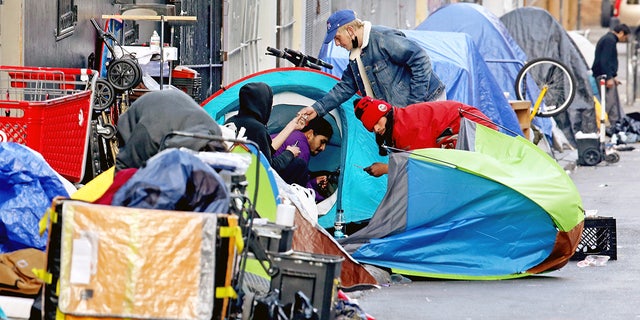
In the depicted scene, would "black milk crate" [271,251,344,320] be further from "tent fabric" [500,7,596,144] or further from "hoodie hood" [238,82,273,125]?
"tent fabric" [500,7,596,144]

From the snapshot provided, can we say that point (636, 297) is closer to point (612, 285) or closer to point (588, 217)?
point (612, 285)

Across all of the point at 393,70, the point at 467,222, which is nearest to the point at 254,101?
the point at 467,222

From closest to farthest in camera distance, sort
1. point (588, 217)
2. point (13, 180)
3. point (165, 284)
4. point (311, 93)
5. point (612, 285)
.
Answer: point (165, 284), point (13, 180), point (612, 285), point (588, 217), point (311, 93)

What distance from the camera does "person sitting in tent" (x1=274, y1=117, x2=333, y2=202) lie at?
10.5m

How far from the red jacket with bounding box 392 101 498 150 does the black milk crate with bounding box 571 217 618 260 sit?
114 centimetres

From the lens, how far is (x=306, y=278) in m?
6.59

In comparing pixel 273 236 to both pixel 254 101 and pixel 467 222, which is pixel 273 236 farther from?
pixel 254 101

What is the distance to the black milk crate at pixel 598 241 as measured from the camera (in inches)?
411

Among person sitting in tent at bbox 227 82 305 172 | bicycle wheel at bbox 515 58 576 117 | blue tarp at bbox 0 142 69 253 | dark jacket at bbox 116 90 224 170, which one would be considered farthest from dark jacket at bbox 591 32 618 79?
blue tarp at bbox 0 142 69 253

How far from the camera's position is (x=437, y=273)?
9500mm

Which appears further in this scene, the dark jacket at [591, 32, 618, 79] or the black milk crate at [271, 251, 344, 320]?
the dark jacket at [591, 32, 618, 79]

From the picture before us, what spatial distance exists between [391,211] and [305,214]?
0.97m

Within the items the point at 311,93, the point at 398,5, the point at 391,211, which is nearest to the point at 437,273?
the point at 391,211

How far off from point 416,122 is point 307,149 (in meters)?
1.13
